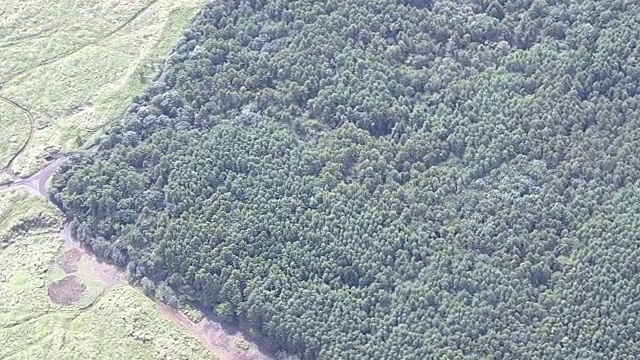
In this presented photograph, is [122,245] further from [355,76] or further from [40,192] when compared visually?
[355,76]

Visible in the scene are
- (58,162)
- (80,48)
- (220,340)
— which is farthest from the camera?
(80,48)

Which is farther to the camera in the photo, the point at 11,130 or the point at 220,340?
the point at 11,130

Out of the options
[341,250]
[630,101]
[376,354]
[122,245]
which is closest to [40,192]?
[122,245]

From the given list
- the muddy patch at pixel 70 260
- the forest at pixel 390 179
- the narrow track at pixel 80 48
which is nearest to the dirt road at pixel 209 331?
the muddy patch at pixel 70 260

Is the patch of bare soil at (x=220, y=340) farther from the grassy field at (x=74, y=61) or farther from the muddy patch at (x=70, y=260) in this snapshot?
Answer: the grassy field at (x=74, y=61)

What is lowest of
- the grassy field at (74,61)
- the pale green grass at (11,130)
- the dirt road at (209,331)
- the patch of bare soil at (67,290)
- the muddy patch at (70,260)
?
the patch of bare soil at (67,290)

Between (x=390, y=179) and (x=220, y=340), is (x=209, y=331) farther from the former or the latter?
(x=390, y=179)

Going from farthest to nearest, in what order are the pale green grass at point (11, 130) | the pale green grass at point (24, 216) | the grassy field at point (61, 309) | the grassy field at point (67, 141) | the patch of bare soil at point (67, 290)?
the pale green grass at point (11, 130)
the pale green grass at point (24, 216)
the patch of bare soil at point (67, 290)
the grassy field at point (67, 141)
the grassy field at point (61, 309)

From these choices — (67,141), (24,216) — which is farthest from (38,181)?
(67,141)
